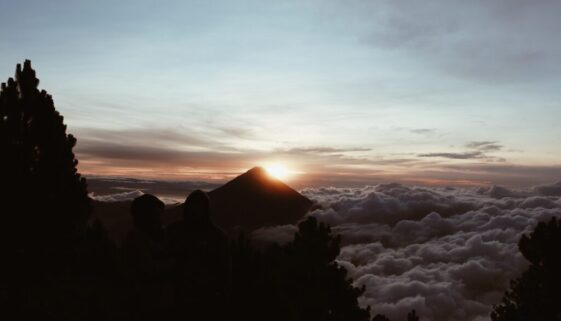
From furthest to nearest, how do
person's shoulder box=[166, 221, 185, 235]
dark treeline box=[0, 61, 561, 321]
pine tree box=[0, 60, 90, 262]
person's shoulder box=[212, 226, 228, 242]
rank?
pine tree box=[0, 60, 90, 262], person's shoulder box=[166, 221, 185, 235], person's shoulder box=[212, 226, 228, 242], dark treeline box=[0, 61, 561, 321]

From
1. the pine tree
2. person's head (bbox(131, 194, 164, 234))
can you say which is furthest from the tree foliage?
person's head (bbox(131, 194, 164, 234))

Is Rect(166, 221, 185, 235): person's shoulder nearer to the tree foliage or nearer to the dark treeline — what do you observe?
the dark treeline

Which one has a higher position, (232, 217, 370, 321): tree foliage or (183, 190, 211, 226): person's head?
(183, 190, 211, 226): person's head

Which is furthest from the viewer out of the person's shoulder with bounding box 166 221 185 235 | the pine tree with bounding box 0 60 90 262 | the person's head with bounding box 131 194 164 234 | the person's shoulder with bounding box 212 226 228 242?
the pine tree with bounding box 0 60 90 262

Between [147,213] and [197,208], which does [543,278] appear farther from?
[147,213]

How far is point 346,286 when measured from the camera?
31344mm

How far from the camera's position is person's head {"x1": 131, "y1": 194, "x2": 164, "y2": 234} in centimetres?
841

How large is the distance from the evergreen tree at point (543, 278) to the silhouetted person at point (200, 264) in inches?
1107

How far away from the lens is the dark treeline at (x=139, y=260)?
25.7 feet

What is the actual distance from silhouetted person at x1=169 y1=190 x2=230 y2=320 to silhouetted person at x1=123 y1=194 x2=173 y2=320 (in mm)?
357

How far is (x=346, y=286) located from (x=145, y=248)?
2465cm

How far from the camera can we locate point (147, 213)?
332 inches

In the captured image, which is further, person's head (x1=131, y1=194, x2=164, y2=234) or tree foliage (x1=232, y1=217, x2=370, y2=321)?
tree foliage (x1=232, y1=217, x2=370, y2=321)

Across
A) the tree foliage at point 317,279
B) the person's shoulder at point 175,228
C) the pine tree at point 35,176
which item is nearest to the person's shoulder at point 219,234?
the person's shoulder at point 175,228
